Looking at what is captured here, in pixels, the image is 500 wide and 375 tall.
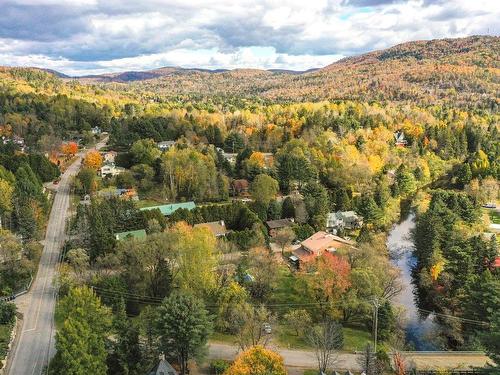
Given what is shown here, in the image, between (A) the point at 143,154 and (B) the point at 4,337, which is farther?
(A) the point at 143,154

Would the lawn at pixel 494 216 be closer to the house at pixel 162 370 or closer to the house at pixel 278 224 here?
the house at pixel 278 224

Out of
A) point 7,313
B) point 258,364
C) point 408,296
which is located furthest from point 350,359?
point 7,313

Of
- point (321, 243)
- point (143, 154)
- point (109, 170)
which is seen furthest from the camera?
point (143, 154)

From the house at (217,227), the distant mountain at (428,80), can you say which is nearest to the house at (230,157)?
Result: the house at (217,227)

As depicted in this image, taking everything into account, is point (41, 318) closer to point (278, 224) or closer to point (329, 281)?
point (329, 281)

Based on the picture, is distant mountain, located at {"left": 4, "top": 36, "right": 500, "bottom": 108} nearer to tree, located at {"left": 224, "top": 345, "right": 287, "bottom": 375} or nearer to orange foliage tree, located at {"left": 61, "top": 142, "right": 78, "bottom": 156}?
orange foliage tree, located at {"left": 61, "top": 142, "right": 78, "bottom": 156}

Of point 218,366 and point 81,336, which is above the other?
point 81,336

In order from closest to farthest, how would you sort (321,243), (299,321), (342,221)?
(299,321) < (321,243) < (342,221)
